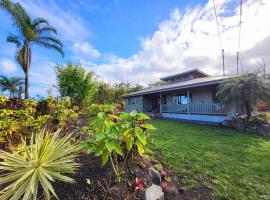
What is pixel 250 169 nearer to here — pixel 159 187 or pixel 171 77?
pixel 159 187

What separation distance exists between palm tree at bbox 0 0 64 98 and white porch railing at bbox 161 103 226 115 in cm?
1178

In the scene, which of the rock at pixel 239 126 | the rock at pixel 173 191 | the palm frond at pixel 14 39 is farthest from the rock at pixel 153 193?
the palm frond at pixel 14 39

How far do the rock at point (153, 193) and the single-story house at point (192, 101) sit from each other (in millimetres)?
8443

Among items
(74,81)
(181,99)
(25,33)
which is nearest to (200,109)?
(181,99)

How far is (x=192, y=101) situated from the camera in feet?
47.1

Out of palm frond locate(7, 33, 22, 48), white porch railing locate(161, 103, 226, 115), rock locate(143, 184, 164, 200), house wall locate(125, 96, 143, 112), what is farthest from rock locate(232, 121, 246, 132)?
palm frond locate(7, 33, 22, 48)

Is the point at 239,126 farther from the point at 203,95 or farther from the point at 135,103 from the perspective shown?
the point at 135,103

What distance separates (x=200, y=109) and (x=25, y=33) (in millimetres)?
14037

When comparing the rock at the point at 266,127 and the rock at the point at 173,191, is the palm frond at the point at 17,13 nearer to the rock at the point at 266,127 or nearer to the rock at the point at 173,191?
the rock at the point at 173,191

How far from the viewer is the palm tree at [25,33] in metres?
10.9

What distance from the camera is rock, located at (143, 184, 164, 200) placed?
2.49 meters

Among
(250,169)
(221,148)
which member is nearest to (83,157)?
(250,169)

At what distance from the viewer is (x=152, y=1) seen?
22.9 feet

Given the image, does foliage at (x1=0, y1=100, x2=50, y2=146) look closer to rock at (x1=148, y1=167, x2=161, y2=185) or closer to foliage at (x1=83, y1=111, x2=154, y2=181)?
foliage at (x1=83, y1=111, x2=154, y2=181)
